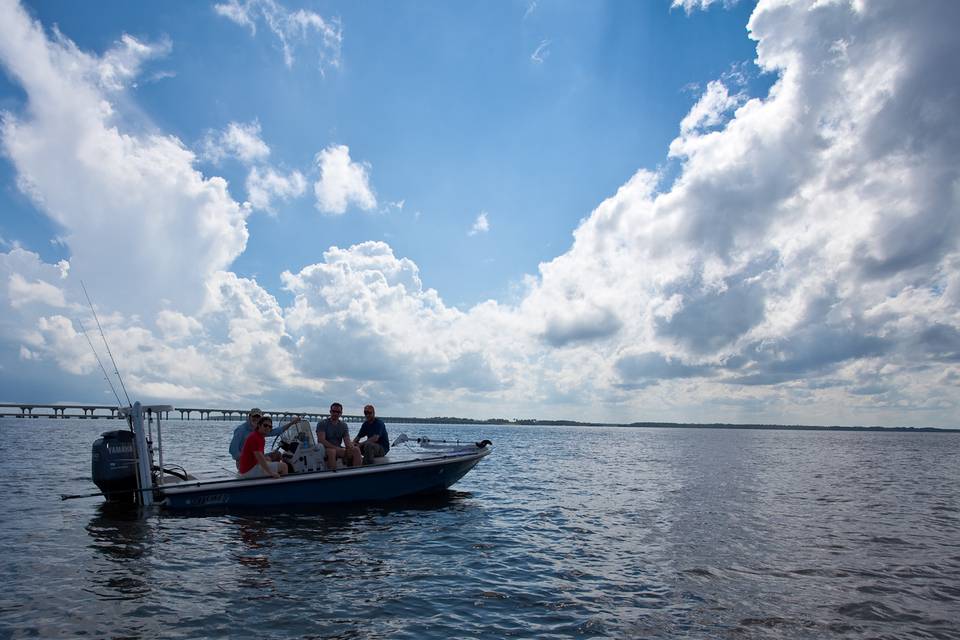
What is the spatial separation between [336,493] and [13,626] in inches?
343

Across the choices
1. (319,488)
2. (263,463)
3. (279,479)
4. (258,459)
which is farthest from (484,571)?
(258,459)

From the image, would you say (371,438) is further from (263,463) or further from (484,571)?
(484,571)

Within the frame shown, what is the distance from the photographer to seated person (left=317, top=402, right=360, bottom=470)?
1563 cm

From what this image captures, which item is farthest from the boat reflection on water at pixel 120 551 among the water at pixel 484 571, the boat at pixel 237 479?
the boat at pixel 237 479

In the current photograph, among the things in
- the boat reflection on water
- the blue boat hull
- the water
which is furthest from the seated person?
the boat reflection on water

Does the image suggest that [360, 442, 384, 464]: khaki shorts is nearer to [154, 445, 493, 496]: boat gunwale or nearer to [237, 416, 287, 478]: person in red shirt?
[154, 445, 493, 496]: boat gunwale

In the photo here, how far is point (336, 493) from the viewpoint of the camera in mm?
15609

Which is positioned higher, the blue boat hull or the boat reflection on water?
the blue boat hull

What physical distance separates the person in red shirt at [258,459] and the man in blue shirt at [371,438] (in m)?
2.45

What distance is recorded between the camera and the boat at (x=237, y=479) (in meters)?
14.1

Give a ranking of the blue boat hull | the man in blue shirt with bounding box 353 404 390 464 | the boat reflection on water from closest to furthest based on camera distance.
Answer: the boat reflection on water → the blue boat hull → the man in blue shirt with bounding box 353 404 390 464

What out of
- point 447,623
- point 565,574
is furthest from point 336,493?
point 447,623

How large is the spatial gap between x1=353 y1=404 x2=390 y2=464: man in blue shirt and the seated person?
46cm

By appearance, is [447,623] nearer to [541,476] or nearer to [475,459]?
[475,459]
